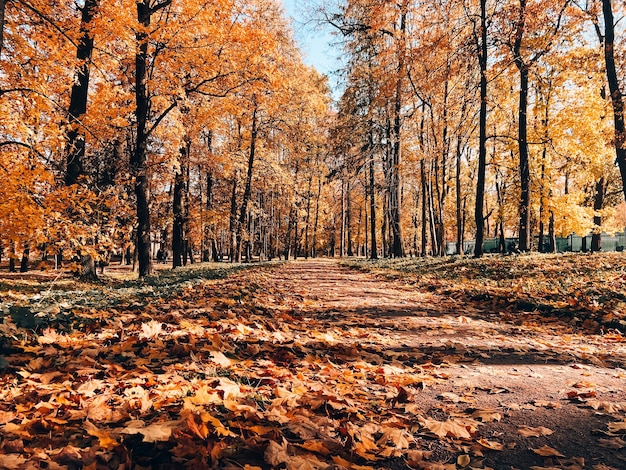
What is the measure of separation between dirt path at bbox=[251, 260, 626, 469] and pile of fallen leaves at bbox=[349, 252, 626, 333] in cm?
48

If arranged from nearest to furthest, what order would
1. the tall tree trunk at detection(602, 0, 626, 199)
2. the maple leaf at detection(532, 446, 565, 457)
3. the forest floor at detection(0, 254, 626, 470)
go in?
1. the forest floor at detection(0, 254, 626, 470)
2. the maple leaf at detection(532, 446, 565, 457)
3. the tall tree trunk at detection(602, 0, 626, 199)

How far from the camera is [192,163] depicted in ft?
58.6

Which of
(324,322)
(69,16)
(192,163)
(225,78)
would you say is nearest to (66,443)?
(324,322)

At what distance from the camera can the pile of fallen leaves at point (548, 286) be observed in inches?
233

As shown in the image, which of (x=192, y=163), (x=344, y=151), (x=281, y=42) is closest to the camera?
(x=192, y=163)

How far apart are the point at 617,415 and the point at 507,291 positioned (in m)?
5.29

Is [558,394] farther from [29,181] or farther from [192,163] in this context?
[192,163]

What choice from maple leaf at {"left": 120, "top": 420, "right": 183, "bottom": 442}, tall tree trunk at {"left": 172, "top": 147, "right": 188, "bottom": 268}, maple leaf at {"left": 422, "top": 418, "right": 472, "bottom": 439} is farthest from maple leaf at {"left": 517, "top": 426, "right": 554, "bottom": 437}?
tall tree trunk at {"left": 172, "top": 147, "right": 188, "bottom": 268}

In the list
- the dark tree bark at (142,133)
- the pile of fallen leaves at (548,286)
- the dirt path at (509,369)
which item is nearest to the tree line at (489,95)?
the pile of fallen leaves at (548,286)

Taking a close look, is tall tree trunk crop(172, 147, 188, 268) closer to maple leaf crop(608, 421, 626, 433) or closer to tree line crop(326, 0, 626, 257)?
tree line crop(326, 0, 626, 257)

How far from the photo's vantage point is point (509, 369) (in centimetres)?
365

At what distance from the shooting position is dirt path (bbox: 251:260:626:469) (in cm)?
Result: 229

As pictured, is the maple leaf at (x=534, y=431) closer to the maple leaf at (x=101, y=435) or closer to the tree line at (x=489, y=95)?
the maple leaf at (x=101, y=435)

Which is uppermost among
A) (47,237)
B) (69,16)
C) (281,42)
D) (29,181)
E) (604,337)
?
(281,42)
